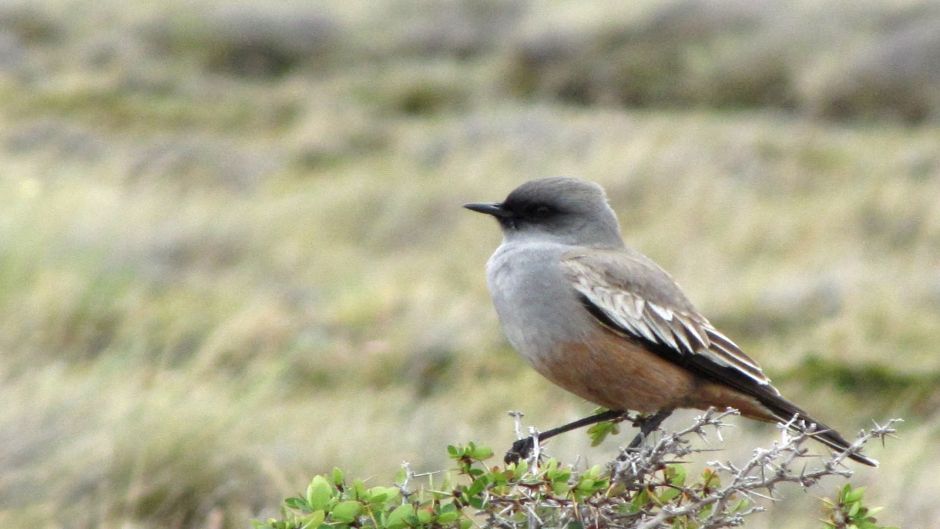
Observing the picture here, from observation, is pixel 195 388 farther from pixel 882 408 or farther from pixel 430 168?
pixel 430 168

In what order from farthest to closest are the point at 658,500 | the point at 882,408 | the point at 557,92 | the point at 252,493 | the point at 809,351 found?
1. the point at 557,92
2. the point at 809,351
3. the point at 882,408
4. the point at 252,493
5. the point at 658,500

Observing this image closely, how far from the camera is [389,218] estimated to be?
14.2m

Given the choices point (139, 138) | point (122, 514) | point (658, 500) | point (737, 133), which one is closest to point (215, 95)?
point (139, 138)

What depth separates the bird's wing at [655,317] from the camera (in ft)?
14.9

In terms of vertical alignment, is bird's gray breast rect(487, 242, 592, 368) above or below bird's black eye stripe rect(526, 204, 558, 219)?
below

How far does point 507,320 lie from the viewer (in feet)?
14.4

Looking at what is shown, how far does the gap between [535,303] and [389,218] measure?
9.86 meters

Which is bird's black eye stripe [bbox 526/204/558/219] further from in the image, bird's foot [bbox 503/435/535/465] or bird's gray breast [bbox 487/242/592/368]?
bird's foot [bbox 503/435/535/465]

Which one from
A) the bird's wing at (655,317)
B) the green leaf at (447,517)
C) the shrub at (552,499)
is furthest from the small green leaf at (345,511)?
the bird's wing at (655,317)

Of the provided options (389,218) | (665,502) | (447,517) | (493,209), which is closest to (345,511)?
(447,517)

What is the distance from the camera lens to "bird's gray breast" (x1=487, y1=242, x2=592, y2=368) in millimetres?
4285

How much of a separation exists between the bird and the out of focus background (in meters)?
1.38

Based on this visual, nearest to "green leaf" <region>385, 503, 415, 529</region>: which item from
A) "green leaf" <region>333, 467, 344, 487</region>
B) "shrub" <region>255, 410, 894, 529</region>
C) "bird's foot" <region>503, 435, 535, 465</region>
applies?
"shrub" <region>255, 410, 894, 529</region>

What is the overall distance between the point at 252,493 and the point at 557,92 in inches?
670
